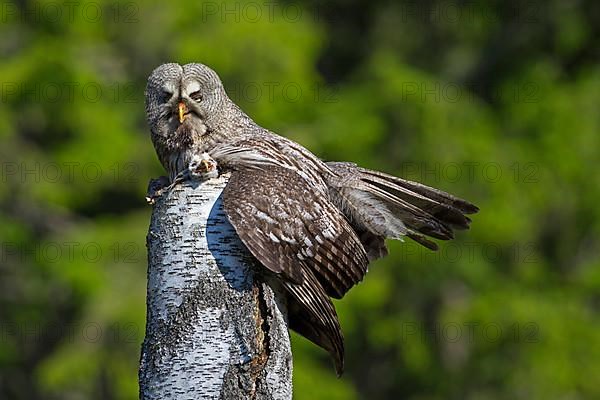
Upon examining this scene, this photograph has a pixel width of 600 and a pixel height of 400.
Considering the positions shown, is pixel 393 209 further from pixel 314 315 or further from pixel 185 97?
pixel 185 97

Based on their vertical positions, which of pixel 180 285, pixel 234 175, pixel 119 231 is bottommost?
pixel 119 231

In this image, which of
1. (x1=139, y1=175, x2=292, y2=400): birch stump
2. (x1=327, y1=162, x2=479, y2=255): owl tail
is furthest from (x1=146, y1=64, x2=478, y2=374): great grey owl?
(x1=139, y1=175, x2=292, y2=400): birch stump

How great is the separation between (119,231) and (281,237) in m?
9.33

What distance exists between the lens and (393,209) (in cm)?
625

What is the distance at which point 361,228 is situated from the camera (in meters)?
6.22

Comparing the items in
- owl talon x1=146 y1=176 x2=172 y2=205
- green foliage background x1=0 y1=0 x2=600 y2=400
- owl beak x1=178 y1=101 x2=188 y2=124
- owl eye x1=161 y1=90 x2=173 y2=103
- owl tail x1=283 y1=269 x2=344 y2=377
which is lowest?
green foliage background x1=0 y1=0 x2=600 y2=400

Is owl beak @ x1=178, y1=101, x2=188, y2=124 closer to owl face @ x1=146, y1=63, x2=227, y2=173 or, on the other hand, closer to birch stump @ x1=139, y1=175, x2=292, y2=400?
owl face @ x1=146, y1=63, x2=227, y2=173

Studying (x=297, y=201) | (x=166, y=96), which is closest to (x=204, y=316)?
(x=297, y=201)

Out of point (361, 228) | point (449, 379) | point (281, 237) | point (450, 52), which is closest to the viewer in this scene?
point (281, 237)

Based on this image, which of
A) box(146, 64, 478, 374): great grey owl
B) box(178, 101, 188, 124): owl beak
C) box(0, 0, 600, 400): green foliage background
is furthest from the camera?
box(0, 0, 600, 400): green foliage background

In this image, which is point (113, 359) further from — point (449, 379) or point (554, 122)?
point (554, 122)

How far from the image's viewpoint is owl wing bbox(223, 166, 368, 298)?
17.3ft

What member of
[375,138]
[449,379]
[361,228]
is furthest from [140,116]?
[361,228]

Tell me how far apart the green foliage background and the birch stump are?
29.2 feet
